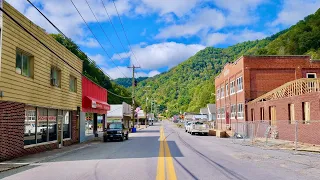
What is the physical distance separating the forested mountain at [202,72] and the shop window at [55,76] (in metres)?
64.4

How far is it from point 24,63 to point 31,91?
5.34 ft

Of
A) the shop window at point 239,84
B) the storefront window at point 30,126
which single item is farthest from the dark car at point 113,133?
the shop window at point 239,84

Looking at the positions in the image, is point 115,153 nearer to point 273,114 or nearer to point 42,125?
→ point 42,125

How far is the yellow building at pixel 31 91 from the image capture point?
53.6 ft

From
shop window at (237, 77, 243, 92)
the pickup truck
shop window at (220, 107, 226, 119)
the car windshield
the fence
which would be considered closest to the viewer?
the fence

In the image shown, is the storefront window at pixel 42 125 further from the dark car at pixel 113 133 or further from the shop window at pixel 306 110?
the shop window at pixel 306 110

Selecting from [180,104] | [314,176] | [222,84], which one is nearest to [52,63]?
[314,176]

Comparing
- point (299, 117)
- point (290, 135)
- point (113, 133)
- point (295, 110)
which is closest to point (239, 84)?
point (290, 135)

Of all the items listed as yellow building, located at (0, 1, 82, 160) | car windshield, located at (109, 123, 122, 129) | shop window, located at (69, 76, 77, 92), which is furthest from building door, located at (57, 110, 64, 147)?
car windshield, located at (109, 123, 122, 129)

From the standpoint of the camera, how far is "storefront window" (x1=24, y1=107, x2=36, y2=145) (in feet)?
61.9

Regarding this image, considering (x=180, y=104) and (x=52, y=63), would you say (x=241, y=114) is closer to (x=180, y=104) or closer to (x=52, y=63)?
(x=52, y=63)

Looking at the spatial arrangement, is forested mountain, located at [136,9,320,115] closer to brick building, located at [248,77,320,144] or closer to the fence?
brick building, located at [248,77,320,144]

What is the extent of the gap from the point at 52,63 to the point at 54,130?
4658 mm

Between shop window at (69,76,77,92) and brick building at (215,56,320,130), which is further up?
brick building at (215,56,320,130)
